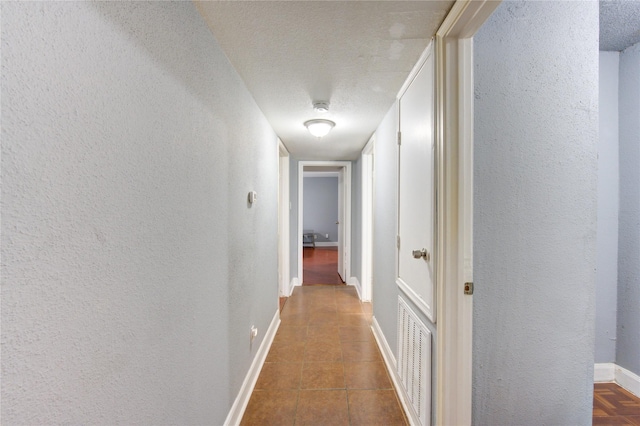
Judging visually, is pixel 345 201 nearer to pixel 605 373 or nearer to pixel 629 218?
pixel 629 218

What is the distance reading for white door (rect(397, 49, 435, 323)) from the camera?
133 centimetres

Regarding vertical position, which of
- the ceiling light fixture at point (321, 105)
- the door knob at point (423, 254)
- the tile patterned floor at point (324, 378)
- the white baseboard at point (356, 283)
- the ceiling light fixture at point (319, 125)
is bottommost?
the tile patterned floor at point (324, 378)

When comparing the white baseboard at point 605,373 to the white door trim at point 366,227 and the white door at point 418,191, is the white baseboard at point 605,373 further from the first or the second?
the white door trim at point 366,227

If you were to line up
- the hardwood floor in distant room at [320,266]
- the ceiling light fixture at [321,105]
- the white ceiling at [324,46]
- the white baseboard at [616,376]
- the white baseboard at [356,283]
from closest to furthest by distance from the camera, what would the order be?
1. the white ceiling at [324,46]
2. the white baseboard at [616,376]
3. the ceiling light fixture at [321,105]
4. the white baseboard at [356,283]
5. the hardwood floor in distant room at [320,266]

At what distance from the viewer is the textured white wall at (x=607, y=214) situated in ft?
6.23

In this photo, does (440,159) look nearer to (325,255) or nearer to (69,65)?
(69,65)

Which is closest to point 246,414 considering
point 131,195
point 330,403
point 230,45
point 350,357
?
point 330,403

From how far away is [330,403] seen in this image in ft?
5.90

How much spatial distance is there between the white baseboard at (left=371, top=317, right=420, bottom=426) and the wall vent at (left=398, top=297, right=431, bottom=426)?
0.06 meters

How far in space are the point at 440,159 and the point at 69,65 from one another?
4.07 ft

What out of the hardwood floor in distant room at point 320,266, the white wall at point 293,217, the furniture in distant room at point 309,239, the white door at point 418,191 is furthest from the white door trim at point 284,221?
the furniture in distant room at point 309,239

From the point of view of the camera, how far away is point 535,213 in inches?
48.9

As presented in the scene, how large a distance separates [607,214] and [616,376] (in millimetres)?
1122

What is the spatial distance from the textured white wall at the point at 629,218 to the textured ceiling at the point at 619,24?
0.11 metres
